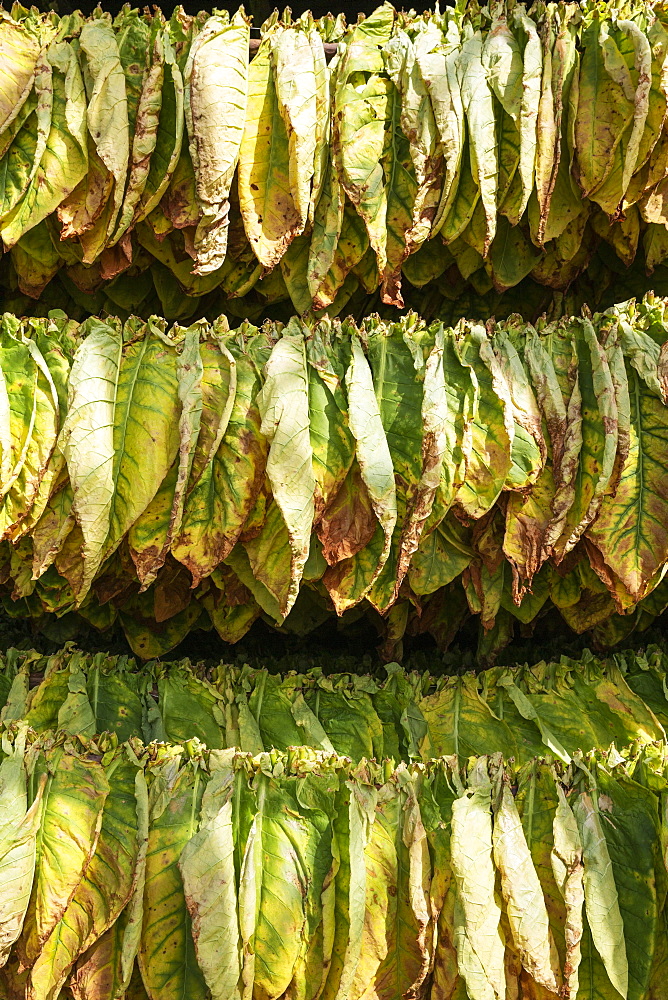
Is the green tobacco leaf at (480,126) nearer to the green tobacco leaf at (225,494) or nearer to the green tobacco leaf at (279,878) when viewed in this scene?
the green tobacco leaf at (225,494)

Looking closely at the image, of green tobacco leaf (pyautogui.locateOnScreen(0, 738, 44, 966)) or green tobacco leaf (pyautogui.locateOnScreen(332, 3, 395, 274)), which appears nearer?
green tobacco leaf (pyautogui.locateOnScreen(0, 738, 44, 966))

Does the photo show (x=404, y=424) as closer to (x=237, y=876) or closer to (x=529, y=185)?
(x=529, y=185)

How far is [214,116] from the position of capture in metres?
0.82

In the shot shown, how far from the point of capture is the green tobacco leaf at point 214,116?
2.70ft

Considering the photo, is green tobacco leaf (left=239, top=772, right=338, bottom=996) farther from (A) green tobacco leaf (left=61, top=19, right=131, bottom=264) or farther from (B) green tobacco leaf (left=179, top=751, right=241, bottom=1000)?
(A) green tobacco leaf (left=61, top=19, right=131, bottom=264)

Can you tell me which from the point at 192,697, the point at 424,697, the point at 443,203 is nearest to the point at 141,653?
the point at 192,697

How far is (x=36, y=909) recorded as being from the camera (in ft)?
2.53

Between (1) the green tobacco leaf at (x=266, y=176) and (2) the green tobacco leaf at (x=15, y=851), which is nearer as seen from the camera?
(2) the green tobacco leaf at (x=15, y=851)

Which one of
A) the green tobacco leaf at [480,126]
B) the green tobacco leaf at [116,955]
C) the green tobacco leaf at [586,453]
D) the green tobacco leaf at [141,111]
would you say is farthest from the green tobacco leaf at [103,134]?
the green tobacco leaf at [116,955]

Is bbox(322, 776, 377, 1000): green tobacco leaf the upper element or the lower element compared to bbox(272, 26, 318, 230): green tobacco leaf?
lower

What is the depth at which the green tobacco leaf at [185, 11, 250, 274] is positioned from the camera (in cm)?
82

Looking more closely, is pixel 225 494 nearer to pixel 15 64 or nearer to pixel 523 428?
pixel 523 428

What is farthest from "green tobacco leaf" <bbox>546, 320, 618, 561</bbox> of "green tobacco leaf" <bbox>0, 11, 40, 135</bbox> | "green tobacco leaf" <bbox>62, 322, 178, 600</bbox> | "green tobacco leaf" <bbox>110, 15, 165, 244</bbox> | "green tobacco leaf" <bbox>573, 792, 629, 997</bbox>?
"green tobacco leaf" <bbox>0, 11, 40, 135</bbox>

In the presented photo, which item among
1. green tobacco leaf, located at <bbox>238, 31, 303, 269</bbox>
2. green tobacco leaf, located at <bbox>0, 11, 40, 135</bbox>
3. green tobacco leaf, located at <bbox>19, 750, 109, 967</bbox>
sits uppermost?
green tobacco leaf, located at <bbox>0, 11, 40, 135</bbox>
